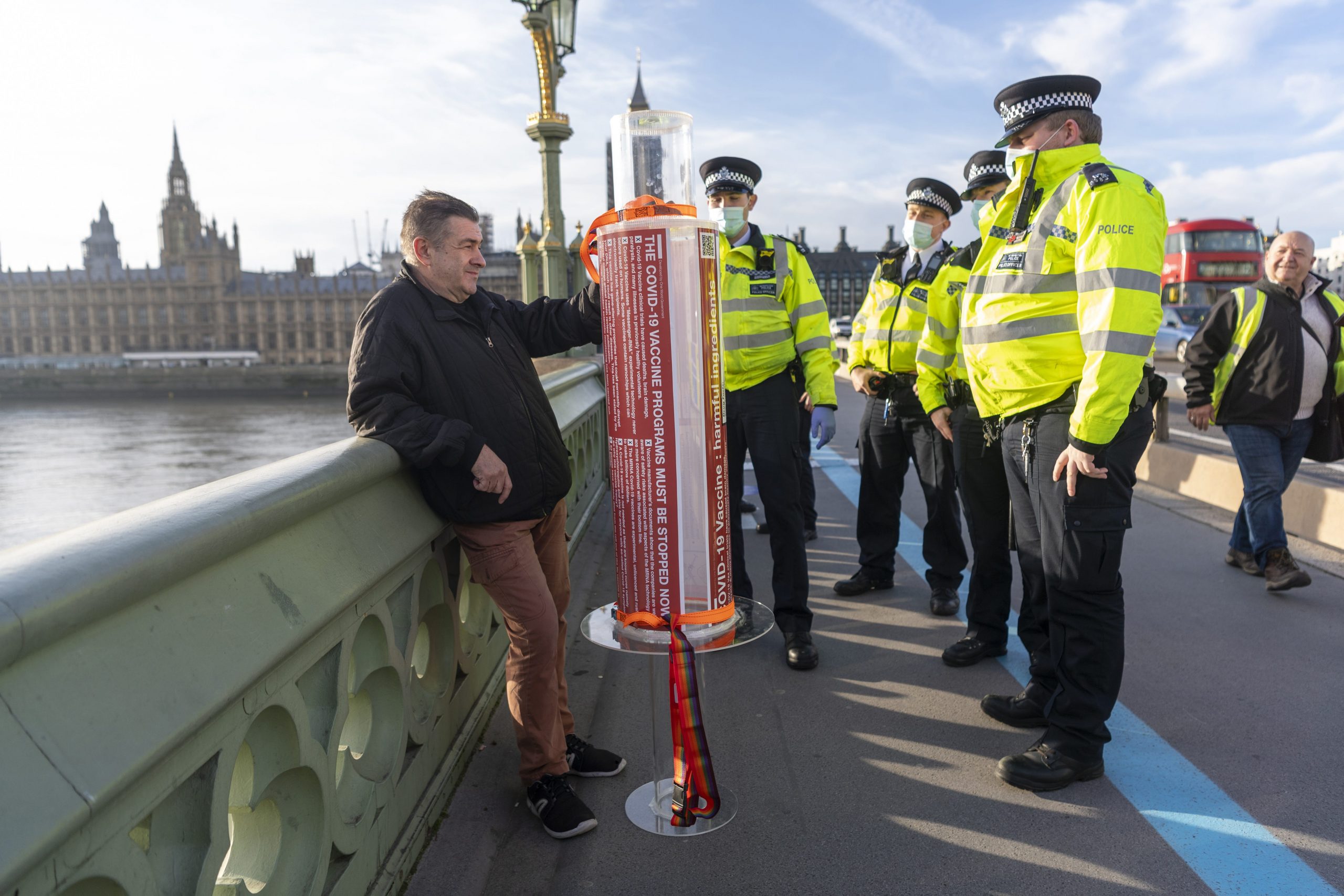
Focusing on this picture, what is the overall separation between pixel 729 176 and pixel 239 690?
11.2 ft

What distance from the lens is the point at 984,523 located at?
A: 379cm

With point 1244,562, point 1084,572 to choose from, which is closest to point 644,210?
point 1084,572

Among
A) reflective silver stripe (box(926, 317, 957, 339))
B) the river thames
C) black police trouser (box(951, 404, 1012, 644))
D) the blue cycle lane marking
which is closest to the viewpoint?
the blue cycle lane marking

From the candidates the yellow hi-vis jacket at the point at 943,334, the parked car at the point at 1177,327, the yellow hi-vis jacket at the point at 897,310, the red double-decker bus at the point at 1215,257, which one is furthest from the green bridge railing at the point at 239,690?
the red double-decker bus at the point at 1215,257

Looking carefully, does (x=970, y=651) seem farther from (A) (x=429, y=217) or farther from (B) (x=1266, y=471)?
(A) (x=429, y=217)

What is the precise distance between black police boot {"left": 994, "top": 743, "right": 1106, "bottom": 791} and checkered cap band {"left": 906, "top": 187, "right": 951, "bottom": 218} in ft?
9.96

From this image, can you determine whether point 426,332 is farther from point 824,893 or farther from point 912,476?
point 912,476

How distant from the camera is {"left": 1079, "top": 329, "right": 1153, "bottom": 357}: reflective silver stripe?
101 inches

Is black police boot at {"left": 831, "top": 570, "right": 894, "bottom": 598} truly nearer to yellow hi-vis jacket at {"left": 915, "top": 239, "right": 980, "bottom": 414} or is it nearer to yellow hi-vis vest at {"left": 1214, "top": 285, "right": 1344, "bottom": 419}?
yellow hi-vis jacket at {"left": 915, "top": 239, "right": 980, "bottom": 414}

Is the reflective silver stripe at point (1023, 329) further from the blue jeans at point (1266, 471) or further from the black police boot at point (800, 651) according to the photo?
the blue jeans at point (1266, 471)

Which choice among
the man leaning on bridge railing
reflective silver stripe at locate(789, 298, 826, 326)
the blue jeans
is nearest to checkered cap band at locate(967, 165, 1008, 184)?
reflective silver stripe at locate(789, 298, 826, 326)

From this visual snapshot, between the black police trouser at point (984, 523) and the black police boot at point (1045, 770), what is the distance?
3.41 ft

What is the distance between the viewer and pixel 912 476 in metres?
8.54

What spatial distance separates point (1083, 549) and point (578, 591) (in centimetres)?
288
